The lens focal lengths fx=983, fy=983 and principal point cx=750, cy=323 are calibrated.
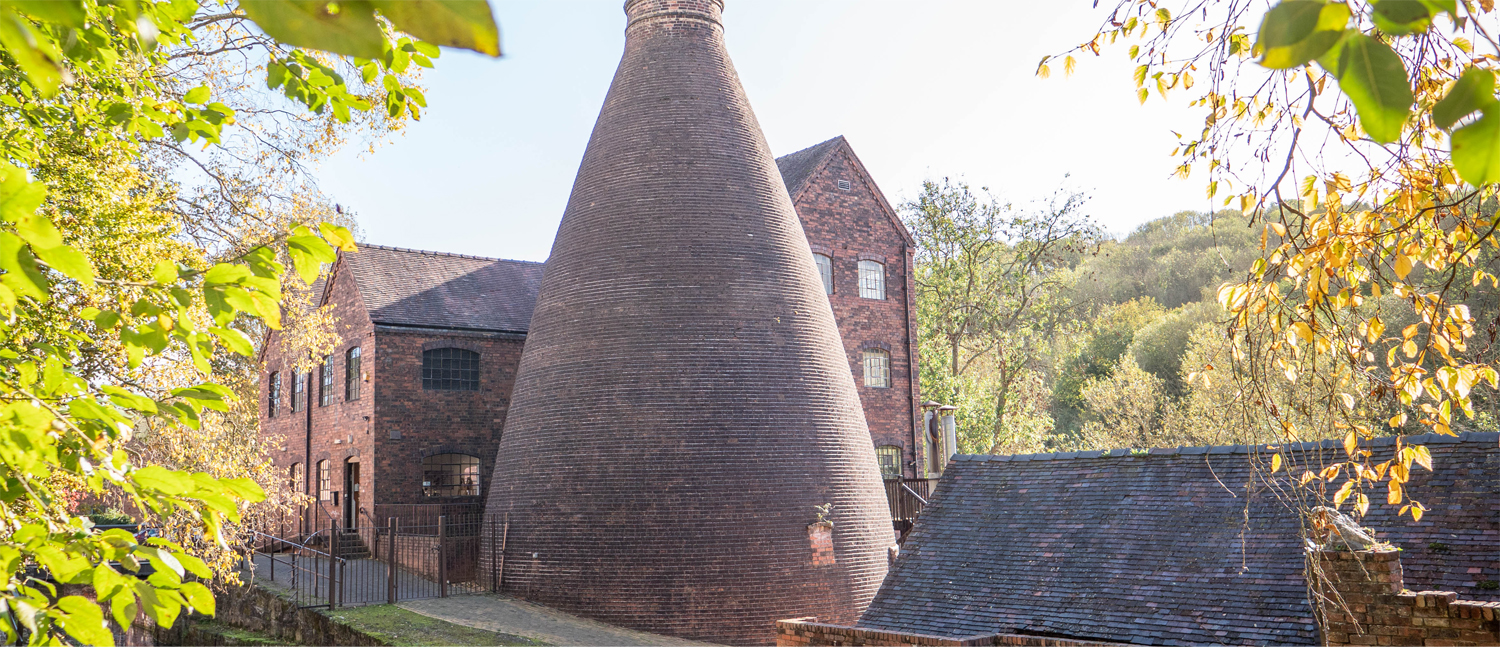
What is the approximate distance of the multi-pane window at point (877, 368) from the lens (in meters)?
24.5

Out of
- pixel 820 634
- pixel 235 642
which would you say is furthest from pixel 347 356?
pixel 820 634

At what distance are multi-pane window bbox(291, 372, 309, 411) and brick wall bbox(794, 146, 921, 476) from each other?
13298mm

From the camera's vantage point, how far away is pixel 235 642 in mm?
17000

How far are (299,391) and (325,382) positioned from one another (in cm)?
209

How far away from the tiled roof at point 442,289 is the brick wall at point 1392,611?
59.5 feet

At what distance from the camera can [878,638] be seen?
10078 mm

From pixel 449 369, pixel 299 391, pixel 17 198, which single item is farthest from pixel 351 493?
pixel 17 198

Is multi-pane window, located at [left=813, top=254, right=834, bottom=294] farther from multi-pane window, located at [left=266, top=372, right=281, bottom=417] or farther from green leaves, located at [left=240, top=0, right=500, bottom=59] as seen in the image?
green leaves, located at [left=240, top=0, right=500, bottom=59]

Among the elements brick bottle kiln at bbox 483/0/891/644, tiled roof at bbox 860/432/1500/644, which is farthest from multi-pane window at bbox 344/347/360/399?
tiled roof at bbox 860/432/1500/644

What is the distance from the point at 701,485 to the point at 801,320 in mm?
3208

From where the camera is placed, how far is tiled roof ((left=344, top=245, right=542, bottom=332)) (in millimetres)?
22094

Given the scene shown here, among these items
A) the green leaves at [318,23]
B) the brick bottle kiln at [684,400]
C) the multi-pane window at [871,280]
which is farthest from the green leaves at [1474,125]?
the multi-pane window at [871,280]

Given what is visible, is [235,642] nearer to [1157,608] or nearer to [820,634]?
[820,634]

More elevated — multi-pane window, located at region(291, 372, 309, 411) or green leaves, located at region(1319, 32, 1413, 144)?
multi-pane window, located at region(291, 372, 309, 411)
